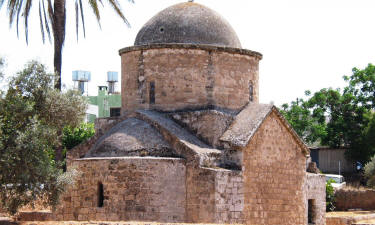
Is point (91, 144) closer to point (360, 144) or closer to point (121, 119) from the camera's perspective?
point (121, 119)

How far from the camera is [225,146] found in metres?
17.8

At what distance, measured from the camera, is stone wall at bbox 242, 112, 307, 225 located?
58.0 feet

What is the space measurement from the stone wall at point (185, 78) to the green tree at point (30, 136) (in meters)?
5.54

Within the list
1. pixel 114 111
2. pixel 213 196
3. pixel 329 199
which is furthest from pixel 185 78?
pixel 329 199

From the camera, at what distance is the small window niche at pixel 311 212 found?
2088cm

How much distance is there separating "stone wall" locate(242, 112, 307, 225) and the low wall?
9.30m

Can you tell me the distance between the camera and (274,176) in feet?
61.2

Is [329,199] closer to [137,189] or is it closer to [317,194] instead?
[317,194]

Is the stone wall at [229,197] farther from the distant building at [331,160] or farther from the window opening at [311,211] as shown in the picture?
the distant building at [331,160]

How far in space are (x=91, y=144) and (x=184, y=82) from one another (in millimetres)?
3566

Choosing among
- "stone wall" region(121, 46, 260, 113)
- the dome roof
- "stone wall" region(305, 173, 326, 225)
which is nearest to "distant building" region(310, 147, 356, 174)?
"stone wall" region(305, 173, 326, 225)

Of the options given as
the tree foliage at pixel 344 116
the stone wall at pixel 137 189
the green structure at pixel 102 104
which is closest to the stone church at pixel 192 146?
the stone wall at pixel 137 189

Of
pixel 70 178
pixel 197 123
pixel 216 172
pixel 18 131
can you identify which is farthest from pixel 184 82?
pixel 18 131

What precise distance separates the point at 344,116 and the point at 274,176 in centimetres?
1948
